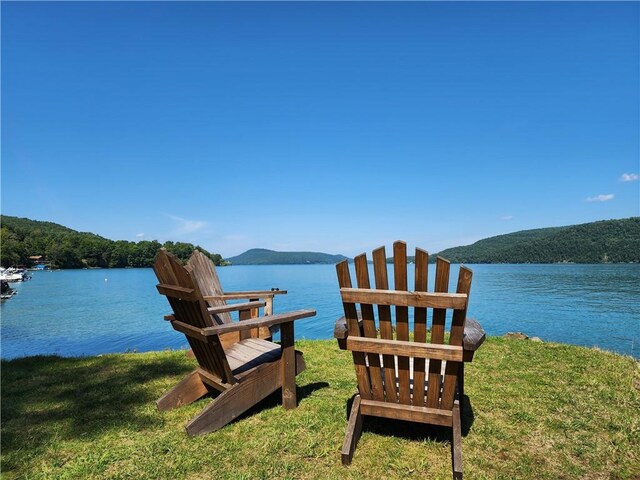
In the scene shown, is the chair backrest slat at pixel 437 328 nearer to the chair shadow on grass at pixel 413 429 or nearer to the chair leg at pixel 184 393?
the chair shadow on grass at pixel 413 429

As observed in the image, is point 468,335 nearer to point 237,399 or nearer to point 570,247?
point 237,399

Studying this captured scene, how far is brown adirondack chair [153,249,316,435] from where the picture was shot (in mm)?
3660

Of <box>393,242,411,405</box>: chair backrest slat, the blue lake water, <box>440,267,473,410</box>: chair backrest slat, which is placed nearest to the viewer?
<box>440,267,473,410</box>: chair backrest slat

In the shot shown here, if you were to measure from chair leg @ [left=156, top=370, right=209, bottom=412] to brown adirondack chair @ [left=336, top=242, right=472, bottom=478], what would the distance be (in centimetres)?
218

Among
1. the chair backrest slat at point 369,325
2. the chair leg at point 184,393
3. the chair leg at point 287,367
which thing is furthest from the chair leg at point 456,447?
the chair leg at point 184,393

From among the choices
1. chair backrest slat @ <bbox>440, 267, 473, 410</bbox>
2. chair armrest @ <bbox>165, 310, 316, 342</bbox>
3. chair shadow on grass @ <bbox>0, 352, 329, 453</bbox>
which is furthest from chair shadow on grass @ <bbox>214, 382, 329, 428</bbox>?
chair backrest slat @ <bbox>440, 267, 473, 410</bbox>

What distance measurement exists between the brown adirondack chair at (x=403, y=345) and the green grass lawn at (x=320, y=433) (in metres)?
0.36

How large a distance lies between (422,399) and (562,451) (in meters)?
1.37

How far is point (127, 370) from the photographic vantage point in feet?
20.1

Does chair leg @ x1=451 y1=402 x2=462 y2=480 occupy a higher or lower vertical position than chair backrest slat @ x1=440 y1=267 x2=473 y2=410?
lower

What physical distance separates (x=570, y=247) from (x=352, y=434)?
481ft

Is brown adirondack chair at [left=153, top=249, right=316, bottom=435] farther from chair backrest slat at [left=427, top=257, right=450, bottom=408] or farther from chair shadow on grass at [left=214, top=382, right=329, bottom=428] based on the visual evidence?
chair backrest slat at [left=427, top=257, right=450, bottom=408]

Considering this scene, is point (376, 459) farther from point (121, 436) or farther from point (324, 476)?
point (121, 436)

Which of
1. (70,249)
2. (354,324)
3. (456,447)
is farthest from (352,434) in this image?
(70,249)
